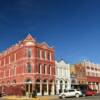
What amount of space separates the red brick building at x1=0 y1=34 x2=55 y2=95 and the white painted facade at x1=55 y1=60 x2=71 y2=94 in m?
2.55

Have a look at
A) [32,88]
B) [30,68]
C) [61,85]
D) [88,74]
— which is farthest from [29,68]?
[88,74]

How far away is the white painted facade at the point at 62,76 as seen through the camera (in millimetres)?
68000

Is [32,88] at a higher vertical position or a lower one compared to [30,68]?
lower

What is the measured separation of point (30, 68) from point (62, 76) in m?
12.3

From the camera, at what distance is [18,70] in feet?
208

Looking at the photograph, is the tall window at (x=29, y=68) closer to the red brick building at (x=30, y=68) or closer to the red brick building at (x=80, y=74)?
the red brick building at (x=30, y=68)

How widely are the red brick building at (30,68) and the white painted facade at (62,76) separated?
100 inches

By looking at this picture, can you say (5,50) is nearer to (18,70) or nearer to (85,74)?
(18,70)

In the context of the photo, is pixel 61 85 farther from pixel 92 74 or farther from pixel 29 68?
pixel 92 74

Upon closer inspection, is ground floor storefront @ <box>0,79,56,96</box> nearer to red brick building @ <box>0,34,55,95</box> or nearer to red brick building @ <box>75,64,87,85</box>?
red brick building @ <box>0,34,55,95</box>

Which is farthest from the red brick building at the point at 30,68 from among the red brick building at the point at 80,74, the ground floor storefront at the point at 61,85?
the red brick building at the point at 80,74

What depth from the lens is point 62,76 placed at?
69562 mm

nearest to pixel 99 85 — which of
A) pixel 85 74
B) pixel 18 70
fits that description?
pixel 85 74

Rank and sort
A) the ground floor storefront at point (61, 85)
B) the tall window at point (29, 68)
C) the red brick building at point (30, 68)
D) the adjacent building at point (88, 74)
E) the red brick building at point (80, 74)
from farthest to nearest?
the adjacent building at point (88, 74) → the red brick building at point (80, 74) → the ground floor storefront at point (61, 85) → the tall window at point (29, 68) → the red brick building at point (30, 68)
